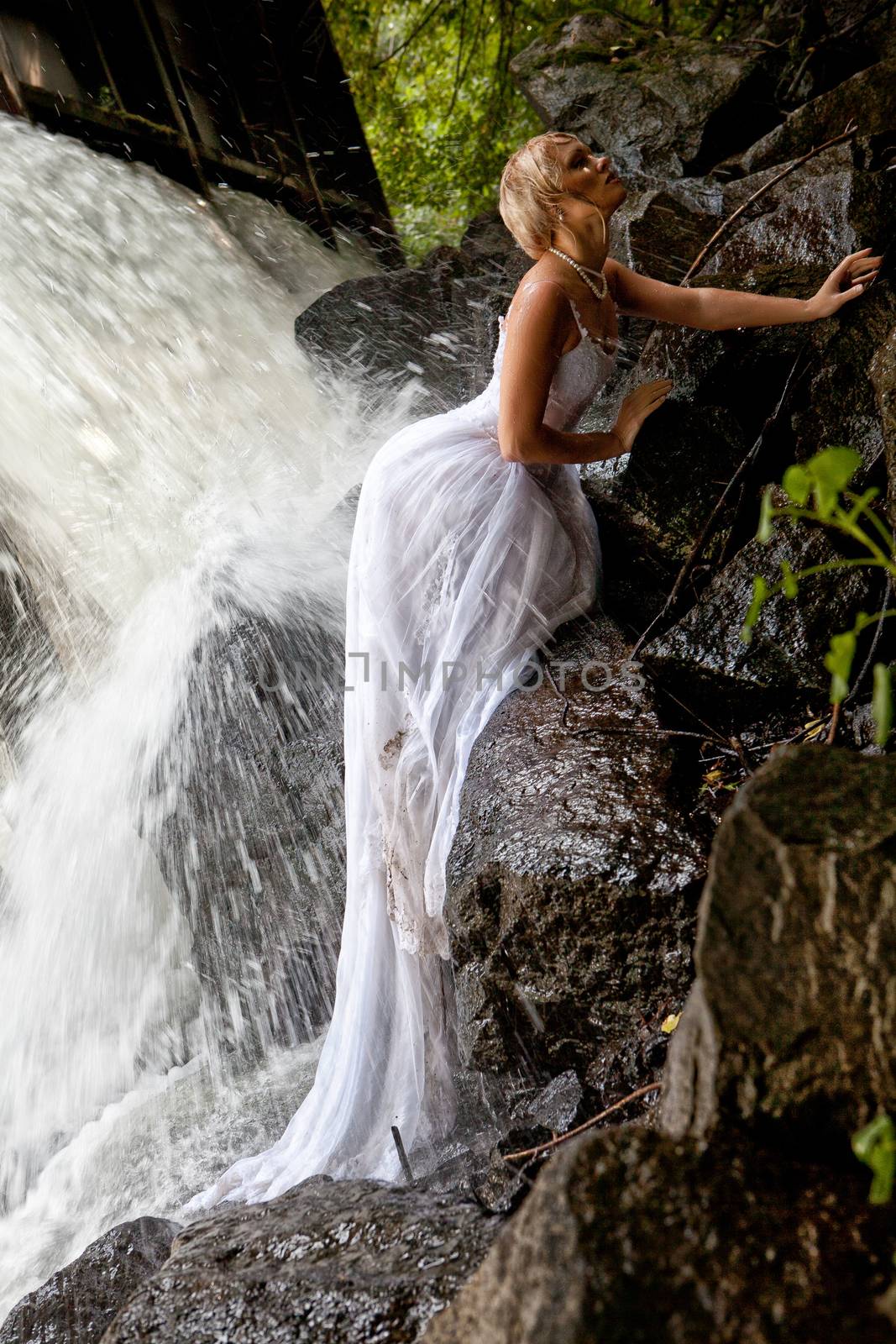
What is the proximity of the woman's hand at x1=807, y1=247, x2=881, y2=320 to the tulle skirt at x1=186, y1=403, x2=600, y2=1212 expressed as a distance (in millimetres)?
1020

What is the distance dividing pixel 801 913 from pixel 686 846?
1282 mm

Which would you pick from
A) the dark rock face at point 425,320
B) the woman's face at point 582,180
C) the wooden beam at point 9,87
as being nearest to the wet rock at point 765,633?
the woman's face at point 582,180

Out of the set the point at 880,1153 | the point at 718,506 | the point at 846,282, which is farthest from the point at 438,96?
the point at 880,1153

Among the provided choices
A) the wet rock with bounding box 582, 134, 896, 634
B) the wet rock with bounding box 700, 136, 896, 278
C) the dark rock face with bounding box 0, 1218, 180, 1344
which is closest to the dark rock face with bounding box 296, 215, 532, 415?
the wet rock with bounding box 700, 136, 896, 278

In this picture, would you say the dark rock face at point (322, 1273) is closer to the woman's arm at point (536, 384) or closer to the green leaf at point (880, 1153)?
the green leaf at point (880, 1153)

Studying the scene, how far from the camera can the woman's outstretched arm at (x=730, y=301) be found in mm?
3168

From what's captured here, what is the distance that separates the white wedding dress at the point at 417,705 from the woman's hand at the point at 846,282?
721mm

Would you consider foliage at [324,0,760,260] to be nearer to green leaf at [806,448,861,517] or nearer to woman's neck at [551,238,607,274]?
woman's neck at [551,238,607,274]

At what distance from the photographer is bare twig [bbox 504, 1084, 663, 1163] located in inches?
90.7

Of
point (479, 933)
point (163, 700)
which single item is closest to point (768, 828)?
point (479, 933)

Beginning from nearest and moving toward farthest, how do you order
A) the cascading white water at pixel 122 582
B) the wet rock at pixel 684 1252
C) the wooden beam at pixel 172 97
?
the wet rock at pixel 684 1252, the cascading white water at pixel 122 582, the wooden beam at pixel 172 97

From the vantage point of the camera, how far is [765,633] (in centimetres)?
306

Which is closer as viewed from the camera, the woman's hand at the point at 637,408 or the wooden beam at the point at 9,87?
the woman's hand at the point at 637,408

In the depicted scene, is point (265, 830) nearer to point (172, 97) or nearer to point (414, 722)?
point (414, 722)
